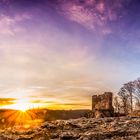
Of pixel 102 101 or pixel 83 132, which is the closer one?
pixel 83 132

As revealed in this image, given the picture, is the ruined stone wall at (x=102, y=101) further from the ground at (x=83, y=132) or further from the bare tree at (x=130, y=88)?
the ground at (x=83, y=132)

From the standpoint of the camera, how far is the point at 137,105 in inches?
2579

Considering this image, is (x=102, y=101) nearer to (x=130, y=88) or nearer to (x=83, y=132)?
(x=130, y=88)

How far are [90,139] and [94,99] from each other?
48691mm

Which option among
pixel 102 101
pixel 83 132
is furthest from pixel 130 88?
pixel 83 132

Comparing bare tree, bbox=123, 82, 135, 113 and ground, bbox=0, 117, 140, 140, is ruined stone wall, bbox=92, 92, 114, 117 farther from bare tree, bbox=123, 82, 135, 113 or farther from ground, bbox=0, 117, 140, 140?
ground, bbox=0, 117, 140, 140

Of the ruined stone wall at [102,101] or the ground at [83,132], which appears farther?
the ruined stone wall at [102,101]

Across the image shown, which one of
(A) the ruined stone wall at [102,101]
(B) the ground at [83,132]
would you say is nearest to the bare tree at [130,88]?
(A) the ruined stone wall at [102,101]

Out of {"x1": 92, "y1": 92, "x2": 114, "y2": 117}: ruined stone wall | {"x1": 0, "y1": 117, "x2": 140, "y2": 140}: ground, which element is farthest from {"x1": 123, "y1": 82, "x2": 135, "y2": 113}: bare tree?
{"x1": 0, "y1": 117, "x2": 140, "y2": 140}: ground

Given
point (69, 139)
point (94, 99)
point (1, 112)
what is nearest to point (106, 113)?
point (94, 99)

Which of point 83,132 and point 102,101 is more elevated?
point 102,101

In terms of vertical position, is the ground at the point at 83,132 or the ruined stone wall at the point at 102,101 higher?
the ruined stone wall at the point at 102,101

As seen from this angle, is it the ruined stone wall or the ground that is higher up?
the ruined stone wall

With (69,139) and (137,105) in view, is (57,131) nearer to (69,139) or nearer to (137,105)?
(69,139)
